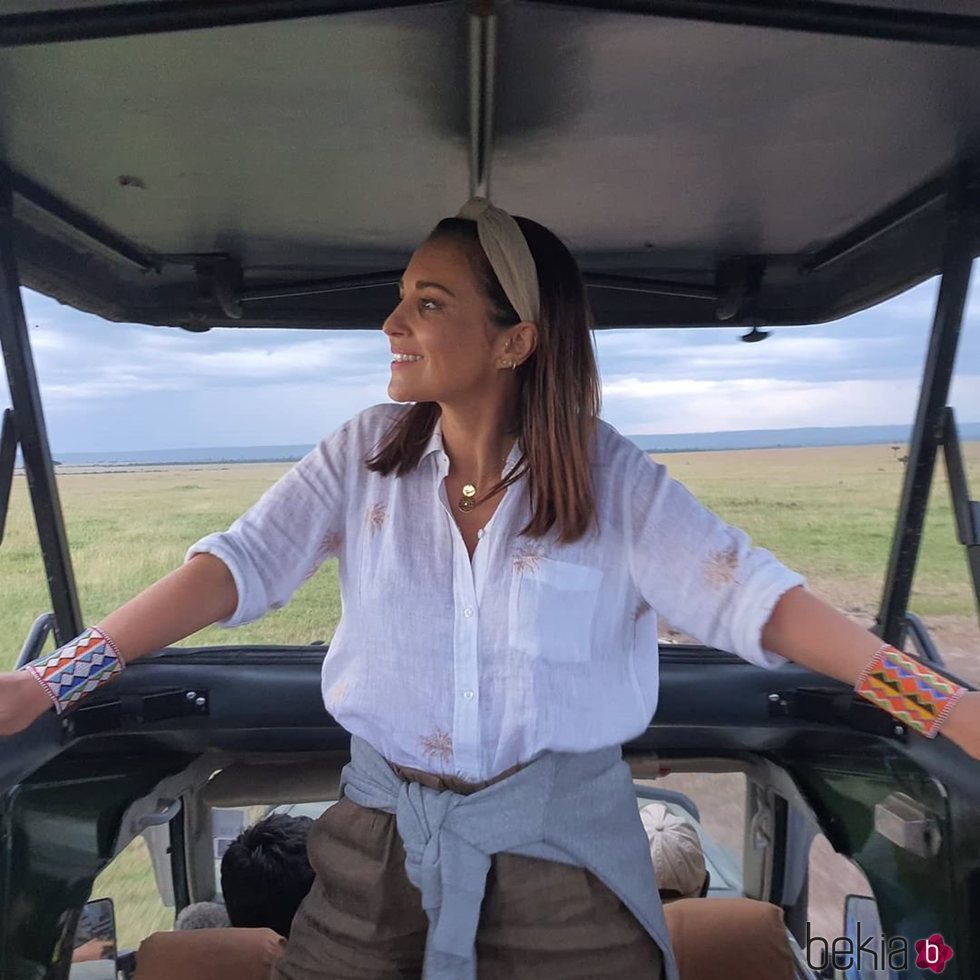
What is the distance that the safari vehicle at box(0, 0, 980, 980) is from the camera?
4.02 ft

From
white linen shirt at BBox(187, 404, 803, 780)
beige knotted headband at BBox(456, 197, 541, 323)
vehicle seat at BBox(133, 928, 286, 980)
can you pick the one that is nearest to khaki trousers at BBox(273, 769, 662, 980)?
white linen shirt at BBox(187, 404, 803, 780)

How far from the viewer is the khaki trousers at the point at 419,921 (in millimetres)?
1349

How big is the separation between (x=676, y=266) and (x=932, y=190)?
596 mm

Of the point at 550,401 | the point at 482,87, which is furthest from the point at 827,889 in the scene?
the point at 482,87

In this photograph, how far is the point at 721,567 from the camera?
4.33ft

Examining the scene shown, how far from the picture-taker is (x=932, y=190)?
172cm

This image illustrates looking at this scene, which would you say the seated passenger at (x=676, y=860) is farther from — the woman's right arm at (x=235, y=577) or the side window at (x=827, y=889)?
the woman's right arm at (x=235, y=577)

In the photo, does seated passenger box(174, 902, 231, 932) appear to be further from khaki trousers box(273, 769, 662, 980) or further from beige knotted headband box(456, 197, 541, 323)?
beige knotted headband box(456, 197, 541, 323)

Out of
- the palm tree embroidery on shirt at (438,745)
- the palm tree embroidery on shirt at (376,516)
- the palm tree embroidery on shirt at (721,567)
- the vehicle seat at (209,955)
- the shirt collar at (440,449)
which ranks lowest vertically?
the vehicle seat at (209,955)

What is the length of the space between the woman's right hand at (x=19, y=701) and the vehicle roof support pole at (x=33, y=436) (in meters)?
0.76

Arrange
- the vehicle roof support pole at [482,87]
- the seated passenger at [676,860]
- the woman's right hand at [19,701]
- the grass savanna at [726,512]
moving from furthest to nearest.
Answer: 1. the seated passenger at [676,860]
2. the grass savanna at [726,512]
3. the woman's right hand at [19,701]
4. the vehicle roof support pole at [482,87]

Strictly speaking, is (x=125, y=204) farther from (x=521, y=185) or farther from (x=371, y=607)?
(x=371, y=607)

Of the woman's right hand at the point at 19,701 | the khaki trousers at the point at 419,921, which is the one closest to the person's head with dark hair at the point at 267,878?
the khaki trousers at the point at 419,921

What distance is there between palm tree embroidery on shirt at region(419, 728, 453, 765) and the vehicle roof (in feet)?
3.09
